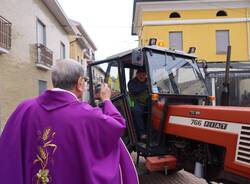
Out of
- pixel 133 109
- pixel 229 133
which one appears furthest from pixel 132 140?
pixel 229 133

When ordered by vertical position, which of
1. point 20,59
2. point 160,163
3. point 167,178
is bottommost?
point 167,178

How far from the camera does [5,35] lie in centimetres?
968

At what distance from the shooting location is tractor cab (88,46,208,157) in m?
5.55

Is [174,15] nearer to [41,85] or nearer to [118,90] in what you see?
[41,85]

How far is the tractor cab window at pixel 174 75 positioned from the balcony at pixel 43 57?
801 centimetres

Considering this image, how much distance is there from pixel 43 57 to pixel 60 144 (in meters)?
11.9

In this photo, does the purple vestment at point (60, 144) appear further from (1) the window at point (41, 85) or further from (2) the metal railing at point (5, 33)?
(1) the window at point (41, 85)

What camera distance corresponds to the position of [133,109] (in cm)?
612

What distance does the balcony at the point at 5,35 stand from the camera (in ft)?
30.7

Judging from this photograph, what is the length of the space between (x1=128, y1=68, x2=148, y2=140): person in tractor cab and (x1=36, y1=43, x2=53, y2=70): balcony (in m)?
7.47

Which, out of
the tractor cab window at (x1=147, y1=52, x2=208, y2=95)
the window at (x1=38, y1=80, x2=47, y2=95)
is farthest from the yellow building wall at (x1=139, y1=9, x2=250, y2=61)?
the tractor cab window at (x1=147, y1=52, x2=208, y2=95)

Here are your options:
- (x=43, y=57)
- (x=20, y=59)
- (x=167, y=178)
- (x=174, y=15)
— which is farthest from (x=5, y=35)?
A: (x=174, y=15)

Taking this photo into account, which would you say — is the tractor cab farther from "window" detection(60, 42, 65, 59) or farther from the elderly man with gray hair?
"window" detection(60, 42, 65, 59)

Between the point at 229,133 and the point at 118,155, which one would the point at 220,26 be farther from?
the point at 118,155
